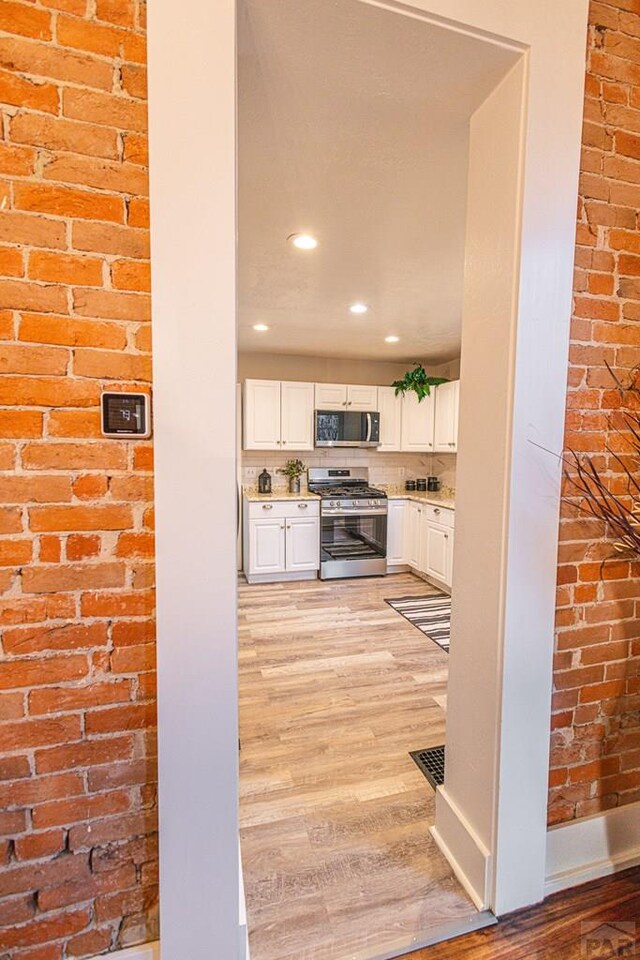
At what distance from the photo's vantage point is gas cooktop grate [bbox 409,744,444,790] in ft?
5.79

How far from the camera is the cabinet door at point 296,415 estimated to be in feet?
14.4

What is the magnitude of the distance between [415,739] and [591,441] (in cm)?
166

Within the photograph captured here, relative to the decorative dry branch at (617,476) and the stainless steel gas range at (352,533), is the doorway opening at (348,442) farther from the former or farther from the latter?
the decorative dry branch at (617,476)

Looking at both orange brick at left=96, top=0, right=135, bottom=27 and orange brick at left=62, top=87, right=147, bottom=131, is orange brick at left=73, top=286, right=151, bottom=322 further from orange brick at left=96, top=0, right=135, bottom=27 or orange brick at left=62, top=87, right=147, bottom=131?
orange brick at left=96, top=0, right=135, bottom=27

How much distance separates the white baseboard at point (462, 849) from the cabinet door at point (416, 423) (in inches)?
→ 145

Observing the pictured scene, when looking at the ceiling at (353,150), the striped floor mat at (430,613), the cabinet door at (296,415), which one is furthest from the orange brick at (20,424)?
the cabinet door at (296,415)

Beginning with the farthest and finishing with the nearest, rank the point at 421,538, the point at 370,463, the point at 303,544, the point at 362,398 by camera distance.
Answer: the point at 370,463 < the point at 362,398 < the point at 421,538 < the point at 303,544

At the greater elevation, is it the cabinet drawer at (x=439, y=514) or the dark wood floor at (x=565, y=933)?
the cabinet drawer at (x=439, y=514)

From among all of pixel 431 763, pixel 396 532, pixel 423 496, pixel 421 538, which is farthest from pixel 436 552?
pixel 431 763

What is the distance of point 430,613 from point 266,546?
1728mm

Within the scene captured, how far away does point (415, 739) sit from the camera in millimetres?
2020

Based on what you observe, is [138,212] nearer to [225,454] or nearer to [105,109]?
[105,109]

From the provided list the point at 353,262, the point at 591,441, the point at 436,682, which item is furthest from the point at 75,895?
the point at 353,262

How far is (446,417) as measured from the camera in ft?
14.6
